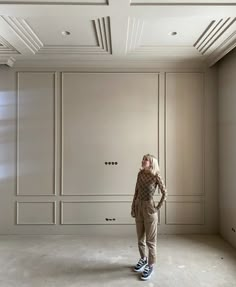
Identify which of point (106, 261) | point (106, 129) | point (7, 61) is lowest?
point (106, 261)

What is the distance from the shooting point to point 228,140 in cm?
439

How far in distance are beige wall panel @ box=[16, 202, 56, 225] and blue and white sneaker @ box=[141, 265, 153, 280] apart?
2.11m

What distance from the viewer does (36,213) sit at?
4758mm

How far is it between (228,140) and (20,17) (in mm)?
3415

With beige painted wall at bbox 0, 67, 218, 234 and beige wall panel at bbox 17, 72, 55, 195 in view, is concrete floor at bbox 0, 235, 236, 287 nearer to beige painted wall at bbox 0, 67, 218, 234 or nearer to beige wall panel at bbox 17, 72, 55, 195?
beige painted wall at bbox 0, 67, 218, 234

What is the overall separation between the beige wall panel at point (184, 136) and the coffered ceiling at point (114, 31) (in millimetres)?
513

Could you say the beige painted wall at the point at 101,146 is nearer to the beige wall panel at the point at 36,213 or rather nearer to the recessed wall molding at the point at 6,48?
the beige wall panel at the point at 36,213

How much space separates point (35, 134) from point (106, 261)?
95.0 inches

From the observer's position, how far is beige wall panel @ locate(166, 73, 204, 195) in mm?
4793

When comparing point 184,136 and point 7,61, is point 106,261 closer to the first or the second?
point 184,136

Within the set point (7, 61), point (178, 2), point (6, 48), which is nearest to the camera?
point (178, 2)

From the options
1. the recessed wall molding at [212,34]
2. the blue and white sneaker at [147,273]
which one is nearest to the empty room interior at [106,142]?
the recessed wall molding at [212,34]

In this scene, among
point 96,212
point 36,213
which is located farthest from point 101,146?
point 36,213

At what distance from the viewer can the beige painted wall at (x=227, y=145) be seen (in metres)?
4.20
